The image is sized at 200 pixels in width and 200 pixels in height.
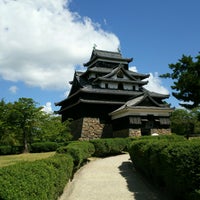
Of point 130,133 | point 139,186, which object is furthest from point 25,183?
point 130,133

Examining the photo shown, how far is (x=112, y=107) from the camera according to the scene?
38.5 m

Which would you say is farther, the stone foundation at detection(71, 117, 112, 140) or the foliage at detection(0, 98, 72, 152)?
the stone foundation at detection(71, 117, 112, 140)

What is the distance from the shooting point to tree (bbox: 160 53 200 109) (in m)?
Result: 29.7

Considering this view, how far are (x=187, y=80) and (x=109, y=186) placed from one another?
805 inches

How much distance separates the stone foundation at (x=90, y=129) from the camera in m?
36.0

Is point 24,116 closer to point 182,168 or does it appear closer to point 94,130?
point 94,130

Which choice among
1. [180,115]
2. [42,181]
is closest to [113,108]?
[180,115]

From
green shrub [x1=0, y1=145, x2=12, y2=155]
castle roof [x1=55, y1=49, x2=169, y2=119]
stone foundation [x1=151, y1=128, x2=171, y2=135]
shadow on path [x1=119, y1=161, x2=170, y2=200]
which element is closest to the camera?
shadow on path [x1=119, y1=161, x2=170, y2=200]

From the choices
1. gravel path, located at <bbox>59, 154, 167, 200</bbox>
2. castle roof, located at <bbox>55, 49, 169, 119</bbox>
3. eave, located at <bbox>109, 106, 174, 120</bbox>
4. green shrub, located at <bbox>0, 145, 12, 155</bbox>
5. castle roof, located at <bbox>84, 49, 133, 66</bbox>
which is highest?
castle roof, located at <bbox>84, 49, 133, 66</bbox>

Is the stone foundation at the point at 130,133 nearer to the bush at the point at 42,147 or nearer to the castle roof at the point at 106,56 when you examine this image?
the bush at the point at 42,147

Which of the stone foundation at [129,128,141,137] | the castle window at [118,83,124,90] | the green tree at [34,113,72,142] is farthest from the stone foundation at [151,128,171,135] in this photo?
the green tree at [34,113,72,142]

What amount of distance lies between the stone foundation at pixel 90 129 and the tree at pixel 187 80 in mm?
10674

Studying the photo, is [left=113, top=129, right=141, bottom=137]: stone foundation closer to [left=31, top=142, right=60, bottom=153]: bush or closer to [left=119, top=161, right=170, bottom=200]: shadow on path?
[left=31, top=142, right=60, bottom=153]: bush

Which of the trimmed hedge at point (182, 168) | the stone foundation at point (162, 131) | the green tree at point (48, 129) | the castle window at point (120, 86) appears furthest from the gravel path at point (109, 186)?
the castle window at point (120, 86)
